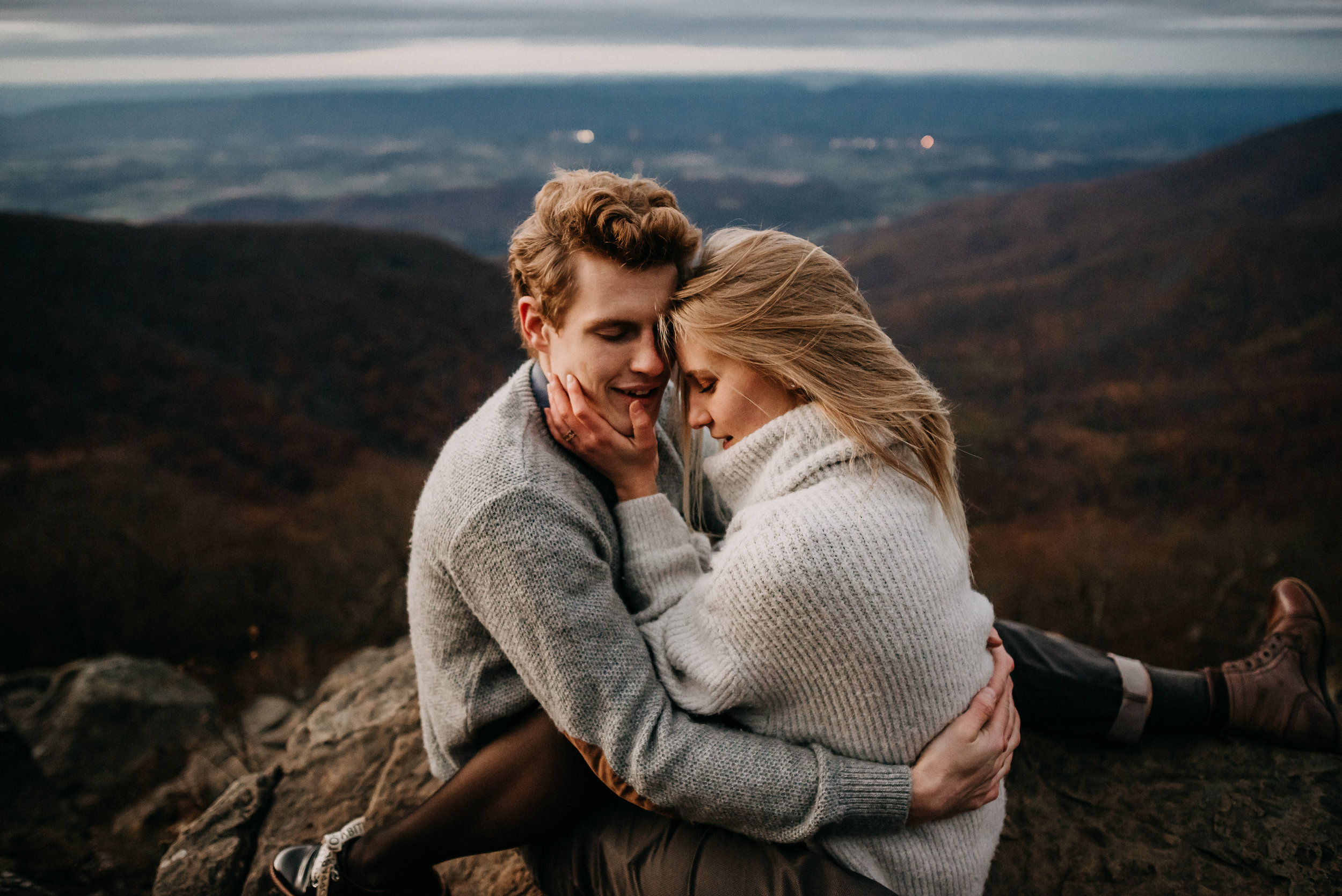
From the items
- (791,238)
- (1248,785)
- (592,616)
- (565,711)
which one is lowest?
(1248,785)

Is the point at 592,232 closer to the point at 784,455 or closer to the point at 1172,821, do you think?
the point at 784,455

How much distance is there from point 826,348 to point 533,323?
90cm

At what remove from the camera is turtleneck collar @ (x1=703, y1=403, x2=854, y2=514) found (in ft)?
5.75

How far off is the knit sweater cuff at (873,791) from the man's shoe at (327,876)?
54.6 inches

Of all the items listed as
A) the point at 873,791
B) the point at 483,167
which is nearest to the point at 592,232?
the point at 873,791

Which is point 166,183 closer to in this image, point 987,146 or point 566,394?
point 566,394

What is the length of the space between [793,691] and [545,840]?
3.12 ft

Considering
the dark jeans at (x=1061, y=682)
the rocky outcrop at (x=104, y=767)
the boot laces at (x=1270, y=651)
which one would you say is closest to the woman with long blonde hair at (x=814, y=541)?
the dark jeans at (x=1061, y=682)

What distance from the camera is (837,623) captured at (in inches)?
61.2

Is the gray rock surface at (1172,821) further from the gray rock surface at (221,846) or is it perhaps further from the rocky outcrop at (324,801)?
the gray rock surface at (221,846)

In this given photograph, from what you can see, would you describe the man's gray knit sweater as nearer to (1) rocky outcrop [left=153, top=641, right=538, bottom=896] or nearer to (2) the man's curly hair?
(2) the man's curly hair

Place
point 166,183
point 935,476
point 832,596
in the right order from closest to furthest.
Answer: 1. point 832,596
2. point 935,476
3. point 166,183

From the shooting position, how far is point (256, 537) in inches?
586

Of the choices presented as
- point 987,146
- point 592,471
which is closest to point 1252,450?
point 592,471
